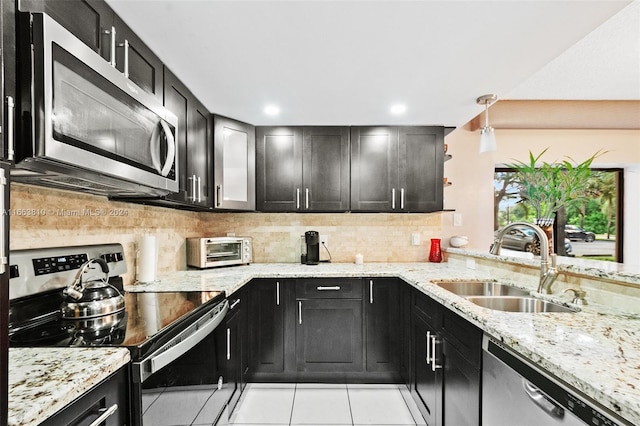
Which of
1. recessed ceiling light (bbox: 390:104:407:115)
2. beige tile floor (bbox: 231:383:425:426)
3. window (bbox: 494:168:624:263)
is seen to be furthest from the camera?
window (bbox: 494:168:624:263)

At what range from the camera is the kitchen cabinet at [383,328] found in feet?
8.54

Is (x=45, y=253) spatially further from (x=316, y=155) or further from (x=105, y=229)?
(x=316, y=155)

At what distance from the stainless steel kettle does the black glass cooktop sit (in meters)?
0.03

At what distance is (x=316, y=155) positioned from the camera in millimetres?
3043

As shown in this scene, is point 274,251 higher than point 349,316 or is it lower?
higher

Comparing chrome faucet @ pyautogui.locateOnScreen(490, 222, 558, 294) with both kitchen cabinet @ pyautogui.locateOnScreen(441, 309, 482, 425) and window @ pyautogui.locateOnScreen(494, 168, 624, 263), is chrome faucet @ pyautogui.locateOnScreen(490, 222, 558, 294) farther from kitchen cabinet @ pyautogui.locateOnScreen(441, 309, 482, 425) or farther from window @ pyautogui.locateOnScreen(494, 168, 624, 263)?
window @ pyautogui.locateOnScreen(494, 168, 624, 263)

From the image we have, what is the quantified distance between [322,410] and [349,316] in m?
0.66

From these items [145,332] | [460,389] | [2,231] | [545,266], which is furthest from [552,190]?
[2,231]

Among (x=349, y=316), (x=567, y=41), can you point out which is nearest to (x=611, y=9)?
(x=567, y=41)

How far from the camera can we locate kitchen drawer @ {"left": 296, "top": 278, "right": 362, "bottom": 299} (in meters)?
2.62

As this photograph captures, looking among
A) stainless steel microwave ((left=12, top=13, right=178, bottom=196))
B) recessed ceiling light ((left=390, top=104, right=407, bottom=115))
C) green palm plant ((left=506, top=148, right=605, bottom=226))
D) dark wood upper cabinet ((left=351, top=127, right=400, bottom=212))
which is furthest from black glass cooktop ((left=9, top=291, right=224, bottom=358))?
green palm plant ((left=506, top=148, right=605, bottom=226))

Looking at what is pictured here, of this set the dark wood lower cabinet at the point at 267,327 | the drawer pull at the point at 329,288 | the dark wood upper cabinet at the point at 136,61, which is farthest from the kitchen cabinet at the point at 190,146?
the drawer pull at the point at 329,288

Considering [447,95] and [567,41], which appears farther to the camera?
[447,95]

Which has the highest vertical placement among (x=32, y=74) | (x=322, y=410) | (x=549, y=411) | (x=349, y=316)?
(x=32, y=74)
